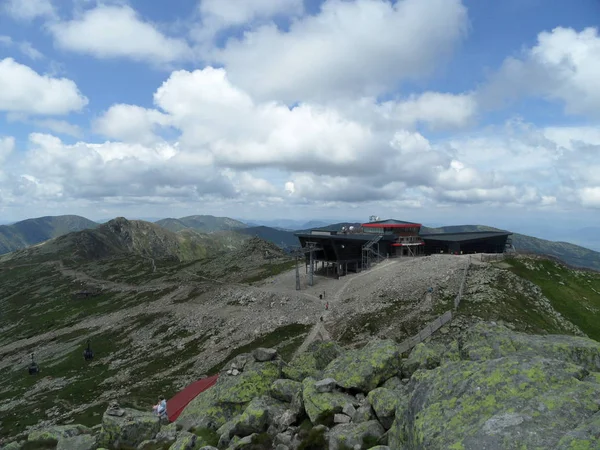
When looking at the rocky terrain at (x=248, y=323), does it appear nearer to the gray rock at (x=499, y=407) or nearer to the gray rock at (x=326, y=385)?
the gray rock at (x=326, y=385)

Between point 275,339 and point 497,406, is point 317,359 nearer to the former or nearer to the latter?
point 497,406

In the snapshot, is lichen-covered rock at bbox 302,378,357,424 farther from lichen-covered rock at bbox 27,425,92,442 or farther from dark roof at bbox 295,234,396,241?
dark roof at bbox 295,234,396,241

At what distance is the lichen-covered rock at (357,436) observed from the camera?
547 inches

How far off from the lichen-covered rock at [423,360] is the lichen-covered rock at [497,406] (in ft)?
28.4

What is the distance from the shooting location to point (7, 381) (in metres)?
70.9

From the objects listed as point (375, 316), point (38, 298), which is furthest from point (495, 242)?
point (38, 298)

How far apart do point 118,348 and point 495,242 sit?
334 ft

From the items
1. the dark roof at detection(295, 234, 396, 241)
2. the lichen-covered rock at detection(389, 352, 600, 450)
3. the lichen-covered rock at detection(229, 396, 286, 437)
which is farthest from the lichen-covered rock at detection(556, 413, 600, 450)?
the dark roof at detection(295, 234, 396, 241)

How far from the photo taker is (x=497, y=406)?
32.3ft

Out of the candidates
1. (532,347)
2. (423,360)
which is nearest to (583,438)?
(532,347)

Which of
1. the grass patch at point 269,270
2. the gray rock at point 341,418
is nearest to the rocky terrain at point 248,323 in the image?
the grass patch at point 269,270

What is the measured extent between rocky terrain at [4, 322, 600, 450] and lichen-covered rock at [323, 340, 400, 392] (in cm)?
7

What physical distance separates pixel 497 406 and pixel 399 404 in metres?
5.51

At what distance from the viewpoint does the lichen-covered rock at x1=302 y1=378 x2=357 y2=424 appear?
56.3 feet
